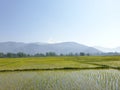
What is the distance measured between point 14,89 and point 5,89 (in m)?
0.82

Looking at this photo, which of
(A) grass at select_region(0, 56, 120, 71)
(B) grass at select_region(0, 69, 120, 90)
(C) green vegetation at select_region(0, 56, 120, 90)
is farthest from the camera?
(A) grass at select_region(0, 56, 120, 71)

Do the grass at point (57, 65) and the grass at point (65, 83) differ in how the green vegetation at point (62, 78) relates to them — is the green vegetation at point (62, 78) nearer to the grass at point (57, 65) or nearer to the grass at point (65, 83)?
the grass at point (65, 83)

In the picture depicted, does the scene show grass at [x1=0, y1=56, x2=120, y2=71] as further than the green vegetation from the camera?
Yes

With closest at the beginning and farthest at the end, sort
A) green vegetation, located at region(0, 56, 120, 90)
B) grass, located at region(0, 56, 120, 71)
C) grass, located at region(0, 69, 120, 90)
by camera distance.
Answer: grass, located at region(0, 69, 120, 90) < green vegetation, located at region(0, 56, 120, 90) < grass, located at region(0, 56, 120, 71)

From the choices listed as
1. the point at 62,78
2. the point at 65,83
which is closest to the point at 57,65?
the point at 62,78

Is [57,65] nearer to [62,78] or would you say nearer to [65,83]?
[62,78]

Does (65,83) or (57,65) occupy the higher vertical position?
(57,65)

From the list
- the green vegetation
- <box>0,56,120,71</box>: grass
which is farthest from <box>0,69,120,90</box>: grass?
<box>0,56,120,71</box>: grass

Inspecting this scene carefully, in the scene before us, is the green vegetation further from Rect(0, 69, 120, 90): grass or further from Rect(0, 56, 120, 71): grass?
Rect(0, 56, 120, 71): grass

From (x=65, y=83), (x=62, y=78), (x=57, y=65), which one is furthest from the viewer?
(x=57, y=65)

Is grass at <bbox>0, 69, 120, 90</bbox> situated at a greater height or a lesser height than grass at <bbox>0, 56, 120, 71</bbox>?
lesser

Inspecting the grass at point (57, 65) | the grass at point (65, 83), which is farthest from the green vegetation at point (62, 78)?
the grass at point (57, 65)

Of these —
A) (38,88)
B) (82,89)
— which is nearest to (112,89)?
(82,89)

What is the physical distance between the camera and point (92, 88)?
10.8 meters
